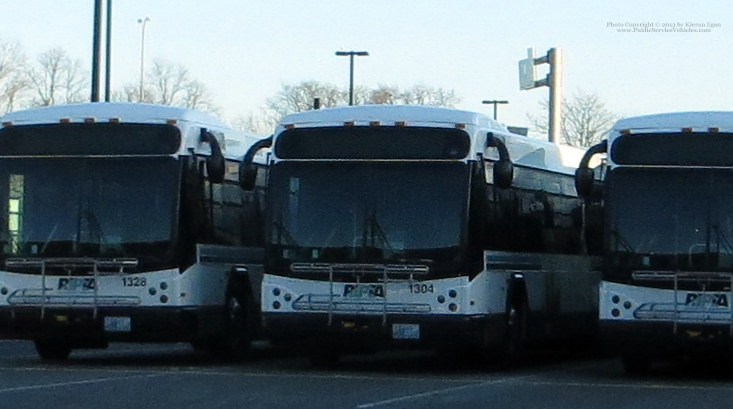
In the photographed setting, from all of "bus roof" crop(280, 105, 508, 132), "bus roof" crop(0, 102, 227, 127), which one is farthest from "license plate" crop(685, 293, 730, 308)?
"bus roof" crop(0, 102, 227, 127)

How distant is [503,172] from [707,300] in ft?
9.20

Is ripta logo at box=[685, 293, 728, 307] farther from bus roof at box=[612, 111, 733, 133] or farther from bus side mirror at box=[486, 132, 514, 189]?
bus side mirror at box=[486, 132, 514, 189]

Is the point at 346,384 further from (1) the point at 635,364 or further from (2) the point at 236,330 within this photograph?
(2) the point at 236,330

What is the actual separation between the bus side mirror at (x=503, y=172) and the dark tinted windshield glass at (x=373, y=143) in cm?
44

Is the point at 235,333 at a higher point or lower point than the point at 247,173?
lower

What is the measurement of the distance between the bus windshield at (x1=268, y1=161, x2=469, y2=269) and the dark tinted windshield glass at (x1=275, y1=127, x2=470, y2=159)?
12cm

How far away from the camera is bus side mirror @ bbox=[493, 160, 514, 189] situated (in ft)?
66.5

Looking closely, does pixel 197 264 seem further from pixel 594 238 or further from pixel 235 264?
pixel 594 238

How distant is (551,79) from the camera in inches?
1293

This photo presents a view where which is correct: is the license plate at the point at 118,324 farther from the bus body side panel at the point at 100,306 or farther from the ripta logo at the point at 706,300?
the ripta logo at the point at 706,300

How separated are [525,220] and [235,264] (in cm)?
384

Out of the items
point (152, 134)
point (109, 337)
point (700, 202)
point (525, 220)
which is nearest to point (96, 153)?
point (152, 134)

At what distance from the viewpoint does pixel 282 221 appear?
20438mm

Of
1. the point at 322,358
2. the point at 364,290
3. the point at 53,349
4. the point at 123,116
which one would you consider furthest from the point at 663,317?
the point at 53,349
